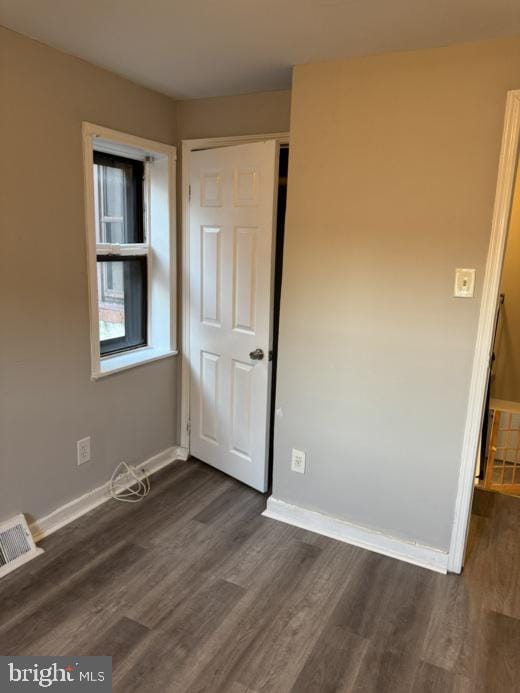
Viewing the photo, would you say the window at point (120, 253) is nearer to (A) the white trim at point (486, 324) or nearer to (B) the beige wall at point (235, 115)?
(B) the beige wall at point (235, 115)

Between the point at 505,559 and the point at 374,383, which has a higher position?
the point at 374,383

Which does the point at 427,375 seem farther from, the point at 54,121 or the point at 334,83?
the point at 54,121

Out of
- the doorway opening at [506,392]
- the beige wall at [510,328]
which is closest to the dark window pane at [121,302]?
the doorway opening at [506,392]

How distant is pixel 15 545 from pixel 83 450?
1.79 ft

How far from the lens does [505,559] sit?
2428 millimetres

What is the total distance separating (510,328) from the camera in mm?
3738

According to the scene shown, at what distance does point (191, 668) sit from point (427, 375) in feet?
4.88

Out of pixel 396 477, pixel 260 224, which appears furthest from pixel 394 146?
pixel 396 477

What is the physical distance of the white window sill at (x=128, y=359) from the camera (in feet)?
8.85

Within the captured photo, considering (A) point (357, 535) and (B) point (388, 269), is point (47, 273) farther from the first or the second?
(A) point (357, 535)

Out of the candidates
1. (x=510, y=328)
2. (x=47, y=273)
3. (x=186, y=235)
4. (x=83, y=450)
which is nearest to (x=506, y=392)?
(x=510, y=328)
